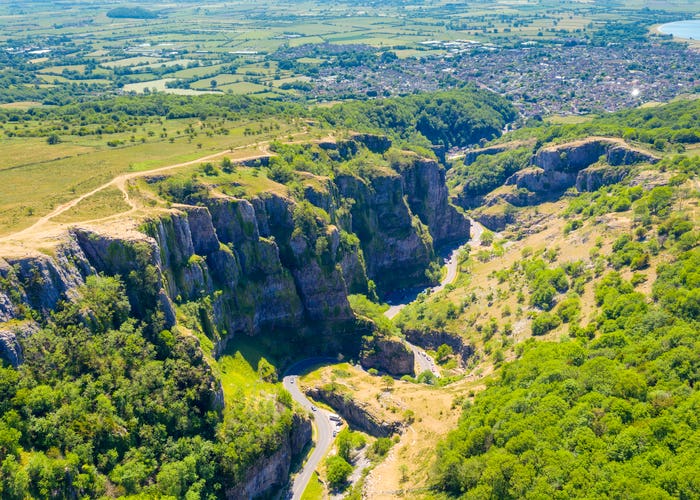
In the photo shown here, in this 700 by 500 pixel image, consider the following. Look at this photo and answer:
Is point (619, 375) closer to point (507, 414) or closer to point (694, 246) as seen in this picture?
point (507, 414)

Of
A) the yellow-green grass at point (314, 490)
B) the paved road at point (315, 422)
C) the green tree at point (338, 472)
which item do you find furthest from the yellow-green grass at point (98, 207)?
the yellow-green grass at point (314, 490)

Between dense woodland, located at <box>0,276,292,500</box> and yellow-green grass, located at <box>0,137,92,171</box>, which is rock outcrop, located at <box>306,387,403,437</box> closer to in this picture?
dense woodland, located at <box>0,276,292,500</box>

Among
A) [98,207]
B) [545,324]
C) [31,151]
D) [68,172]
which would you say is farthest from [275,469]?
[31,151]

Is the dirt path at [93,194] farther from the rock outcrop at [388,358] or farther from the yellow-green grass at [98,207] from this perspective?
the rock outcrop at [388,358]

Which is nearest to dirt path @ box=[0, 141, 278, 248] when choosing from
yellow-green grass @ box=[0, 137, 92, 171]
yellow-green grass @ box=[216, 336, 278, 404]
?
yellow-green grass @ box=[0, 137, 92, 171]

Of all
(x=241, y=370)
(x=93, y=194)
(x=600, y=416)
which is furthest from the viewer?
(x=241, y=370)

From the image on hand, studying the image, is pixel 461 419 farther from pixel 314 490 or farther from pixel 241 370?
pixel 241 370
